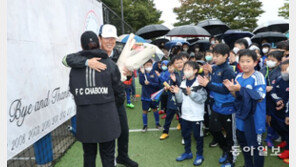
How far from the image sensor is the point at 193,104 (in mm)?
3070

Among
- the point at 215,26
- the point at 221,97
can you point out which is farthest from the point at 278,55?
the point at 215,26

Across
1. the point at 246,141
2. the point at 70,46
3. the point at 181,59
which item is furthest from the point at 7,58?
the point at 246,141

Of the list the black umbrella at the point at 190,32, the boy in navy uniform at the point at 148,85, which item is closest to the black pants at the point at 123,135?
the boy in navy uniform at the point at 148,85

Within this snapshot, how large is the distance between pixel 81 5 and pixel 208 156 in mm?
3882

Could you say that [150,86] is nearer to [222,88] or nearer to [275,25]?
[222,88]

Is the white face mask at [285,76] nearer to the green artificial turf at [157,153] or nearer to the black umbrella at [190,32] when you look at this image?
the green artificial turf at [157,153]

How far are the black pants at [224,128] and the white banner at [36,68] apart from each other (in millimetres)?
2507

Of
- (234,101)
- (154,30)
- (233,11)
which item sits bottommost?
(234,101)

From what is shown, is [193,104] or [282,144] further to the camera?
[282,144]

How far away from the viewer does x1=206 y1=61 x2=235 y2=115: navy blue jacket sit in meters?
2.81

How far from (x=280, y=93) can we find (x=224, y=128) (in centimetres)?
115

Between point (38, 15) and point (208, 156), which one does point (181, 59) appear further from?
point (38, 15)

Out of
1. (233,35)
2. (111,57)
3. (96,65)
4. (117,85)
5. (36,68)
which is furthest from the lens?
(233,35)

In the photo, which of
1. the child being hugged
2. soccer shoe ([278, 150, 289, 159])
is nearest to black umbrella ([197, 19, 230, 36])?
the child being hugged
